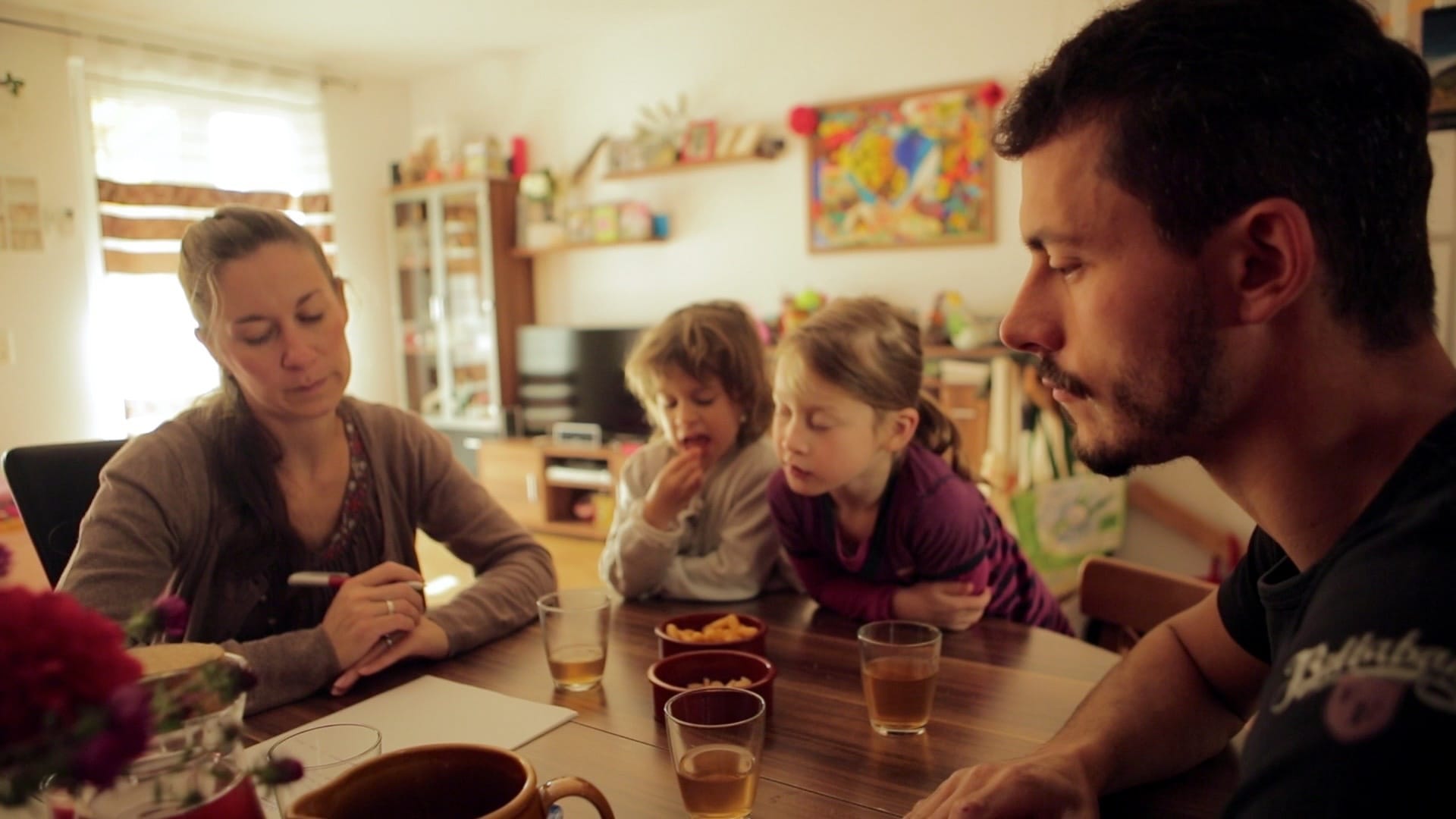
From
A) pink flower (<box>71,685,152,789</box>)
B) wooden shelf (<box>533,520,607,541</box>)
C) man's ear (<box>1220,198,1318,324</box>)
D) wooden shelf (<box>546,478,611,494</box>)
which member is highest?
man's ear (<box>1220,198,1318,324</box>)

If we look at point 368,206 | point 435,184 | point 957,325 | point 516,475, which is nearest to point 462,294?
point 435,184

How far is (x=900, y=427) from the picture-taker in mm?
1531

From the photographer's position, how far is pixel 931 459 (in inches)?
60.3

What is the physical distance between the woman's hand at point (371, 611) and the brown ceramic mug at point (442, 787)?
0.49 metres

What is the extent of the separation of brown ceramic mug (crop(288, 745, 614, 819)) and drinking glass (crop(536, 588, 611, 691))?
Result: 398 millimetres

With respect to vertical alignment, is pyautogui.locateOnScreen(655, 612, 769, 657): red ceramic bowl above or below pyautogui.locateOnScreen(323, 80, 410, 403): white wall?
below

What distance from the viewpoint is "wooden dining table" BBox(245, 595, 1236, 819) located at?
811mm

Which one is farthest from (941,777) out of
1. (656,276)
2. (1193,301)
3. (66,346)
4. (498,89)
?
(498,89)

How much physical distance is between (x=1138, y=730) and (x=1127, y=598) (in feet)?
2.10

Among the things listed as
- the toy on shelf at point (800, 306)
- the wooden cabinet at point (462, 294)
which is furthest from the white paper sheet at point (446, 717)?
the wooden cabinet at point (462, 294)

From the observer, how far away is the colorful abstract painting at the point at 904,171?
12.9ft

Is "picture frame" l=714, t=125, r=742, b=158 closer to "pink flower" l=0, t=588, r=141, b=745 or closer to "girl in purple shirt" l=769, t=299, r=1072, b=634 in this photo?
"girl in purple shirt" l=769, t=299, r=1072, b=634

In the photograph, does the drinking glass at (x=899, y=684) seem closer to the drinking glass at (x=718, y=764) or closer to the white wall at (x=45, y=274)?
the drinking glass at (x=718, y=764)

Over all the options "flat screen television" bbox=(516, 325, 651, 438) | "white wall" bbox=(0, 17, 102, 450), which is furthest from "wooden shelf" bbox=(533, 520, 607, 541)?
"white wall" bbox=(0, 17, 102, 450)
